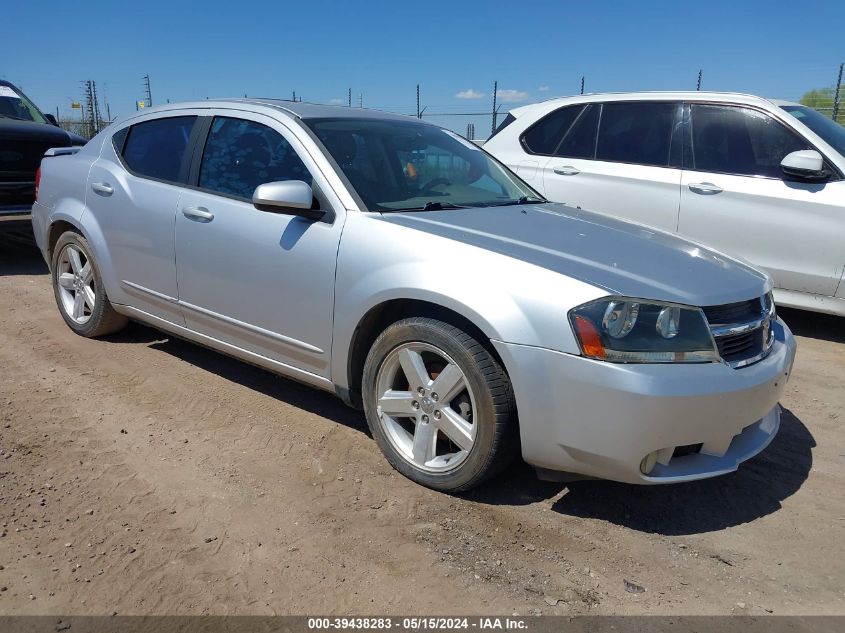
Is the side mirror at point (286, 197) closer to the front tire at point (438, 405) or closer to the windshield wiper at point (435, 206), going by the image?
the windshield wiper at point (435, 206)

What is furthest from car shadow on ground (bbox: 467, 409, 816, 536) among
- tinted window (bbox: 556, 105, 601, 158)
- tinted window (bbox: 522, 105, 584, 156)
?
tinted window (bbox: 522, 105, 584, 156)

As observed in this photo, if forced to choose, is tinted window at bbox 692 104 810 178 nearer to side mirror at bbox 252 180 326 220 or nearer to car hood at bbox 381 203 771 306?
car hood at bbox 381 203 771 306

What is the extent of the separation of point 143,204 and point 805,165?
4.50 meters

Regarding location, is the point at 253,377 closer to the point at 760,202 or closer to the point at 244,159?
the point at 244,159

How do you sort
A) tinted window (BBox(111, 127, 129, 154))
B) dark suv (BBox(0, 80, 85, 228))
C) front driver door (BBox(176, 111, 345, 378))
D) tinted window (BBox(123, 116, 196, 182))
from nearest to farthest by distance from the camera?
1. front driver door (BBox(176, 111, 345, 378))
2. tinted window (BBox(123, 116, 196, 182))
3. tinted window (BBox(111, 127, 129, 154))
4. dark suv (BBox(0, 80, 85, 228))

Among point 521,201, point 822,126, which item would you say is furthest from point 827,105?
point 521,201

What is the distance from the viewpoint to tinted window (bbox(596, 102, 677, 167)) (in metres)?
6.02

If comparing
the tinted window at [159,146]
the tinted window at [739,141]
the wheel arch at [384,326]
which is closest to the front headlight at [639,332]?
the wheel arch at [384,326]

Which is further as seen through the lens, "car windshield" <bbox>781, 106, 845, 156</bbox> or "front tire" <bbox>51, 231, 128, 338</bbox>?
"car windshield" <bbox>781, 106, 845, 156</bbox>

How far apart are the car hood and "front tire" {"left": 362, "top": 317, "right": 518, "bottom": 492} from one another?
0.45 metres

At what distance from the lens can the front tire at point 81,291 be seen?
4.91 m

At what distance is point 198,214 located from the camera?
3.97 meters

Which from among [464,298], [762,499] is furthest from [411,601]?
[762,499]

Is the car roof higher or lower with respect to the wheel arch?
higher
